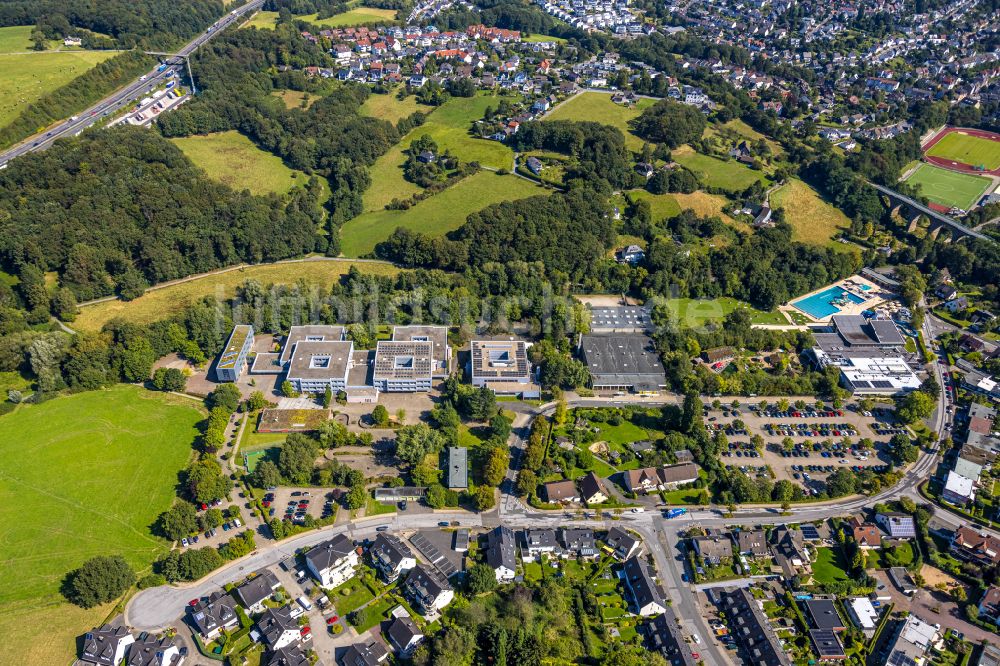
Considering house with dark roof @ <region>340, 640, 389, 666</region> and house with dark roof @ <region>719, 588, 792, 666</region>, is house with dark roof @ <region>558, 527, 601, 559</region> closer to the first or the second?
house with dark roof @ <region>719, 588, 792, 666</region>

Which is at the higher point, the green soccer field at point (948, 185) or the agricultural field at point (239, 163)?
the agricultural field at point (239, 163)

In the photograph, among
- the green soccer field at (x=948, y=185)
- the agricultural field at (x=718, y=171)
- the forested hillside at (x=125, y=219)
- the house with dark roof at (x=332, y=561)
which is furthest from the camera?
the agricultural field at (x=718, y=171)

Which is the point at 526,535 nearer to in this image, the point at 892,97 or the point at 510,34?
the point at 892,97

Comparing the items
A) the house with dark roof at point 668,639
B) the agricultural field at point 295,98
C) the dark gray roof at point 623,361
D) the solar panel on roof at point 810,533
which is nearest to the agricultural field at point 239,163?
the agricultural field at point 295,98

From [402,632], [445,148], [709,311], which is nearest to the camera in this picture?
[402,632]

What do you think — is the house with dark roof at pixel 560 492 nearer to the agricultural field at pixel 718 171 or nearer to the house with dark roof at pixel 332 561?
the house with dark roof at pixel 332 561

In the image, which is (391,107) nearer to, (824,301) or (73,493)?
(824,301)

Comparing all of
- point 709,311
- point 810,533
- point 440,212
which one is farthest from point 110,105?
point 810,533

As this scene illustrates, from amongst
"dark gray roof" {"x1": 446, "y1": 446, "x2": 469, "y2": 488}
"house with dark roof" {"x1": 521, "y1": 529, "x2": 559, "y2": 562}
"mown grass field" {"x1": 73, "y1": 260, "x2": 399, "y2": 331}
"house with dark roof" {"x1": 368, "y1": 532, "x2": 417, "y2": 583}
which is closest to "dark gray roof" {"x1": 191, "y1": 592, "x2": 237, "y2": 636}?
"house with dark roof" {"x1": 368, "y1": 532, "x2": 417, "y2": 583}
